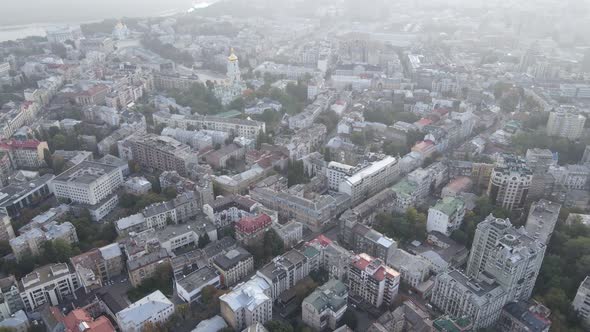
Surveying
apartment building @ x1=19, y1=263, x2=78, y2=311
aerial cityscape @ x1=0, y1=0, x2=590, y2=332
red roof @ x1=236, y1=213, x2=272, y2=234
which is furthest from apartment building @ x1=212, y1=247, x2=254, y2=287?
apartment building @ x1=19, y1=263, x2=78, y2=311

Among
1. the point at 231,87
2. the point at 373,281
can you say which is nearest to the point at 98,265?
the point at 373,281

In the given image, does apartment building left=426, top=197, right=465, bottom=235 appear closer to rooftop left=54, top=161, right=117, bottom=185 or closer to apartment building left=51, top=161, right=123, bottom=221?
apartment building left=51, top=161, right=123, bottom=221

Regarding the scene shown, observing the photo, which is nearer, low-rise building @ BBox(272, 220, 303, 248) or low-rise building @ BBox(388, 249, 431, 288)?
low-rise building @ BBox(388, 249, 431, 288)

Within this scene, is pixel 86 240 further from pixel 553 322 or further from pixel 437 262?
pixel 553 322

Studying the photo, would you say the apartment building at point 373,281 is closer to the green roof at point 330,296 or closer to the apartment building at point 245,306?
the green roof at point 330,296

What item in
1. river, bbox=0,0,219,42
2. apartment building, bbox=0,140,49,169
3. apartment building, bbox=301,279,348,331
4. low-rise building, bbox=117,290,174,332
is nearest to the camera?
low-rise building, bbox=117,290,174,332

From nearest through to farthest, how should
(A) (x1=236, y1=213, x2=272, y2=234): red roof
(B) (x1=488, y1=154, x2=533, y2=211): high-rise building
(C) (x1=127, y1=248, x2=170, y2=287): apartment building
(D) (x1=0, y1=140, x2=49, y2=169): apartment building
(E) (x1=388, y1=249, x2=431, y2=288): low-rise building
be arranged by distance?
1. (C) (x1=127, y1=248, x2=170, y2=287): apartment building
2. (E) (x1=388, y1=249, x2=431, y2=288): low-rise building
3. (A) (x1=236, y1=213, x2=272, y2=234): red roof
4. (B) (x1=488, y1=154, x2=533, y2=211): high-rise building
5. (D) (x1=0, y1=140, x2=49, y2=169): apartment building

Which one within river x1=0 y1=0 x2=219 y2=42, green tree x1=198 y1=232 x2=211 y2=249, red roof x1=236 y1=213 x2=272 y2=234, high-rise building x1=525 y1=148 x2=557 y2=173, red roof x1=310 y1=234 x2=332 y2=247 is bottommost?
green tree x1=198 y1=232 x2=211 y2=249
